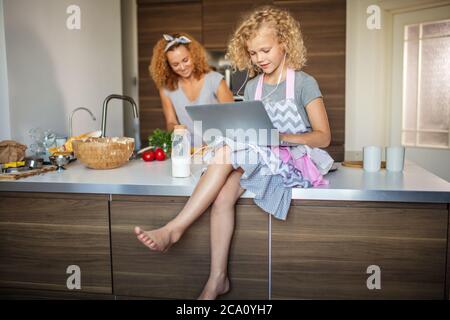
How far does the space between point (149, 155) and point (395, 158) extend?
111 centimetres

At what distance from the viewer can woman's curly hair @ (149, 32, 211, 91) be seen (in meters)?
2.53

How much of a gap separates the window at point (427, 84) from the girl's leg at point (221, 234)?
9.60ft

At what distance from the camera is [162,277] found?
1.63m

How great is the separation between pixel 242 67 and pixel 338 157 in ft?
6.66

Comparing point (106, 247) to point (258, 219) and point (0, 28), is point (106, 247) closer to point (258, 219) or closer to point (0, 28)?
point (258, 219)

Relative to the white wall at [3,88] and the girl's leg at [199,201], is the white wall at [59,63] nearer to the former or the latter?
the white wall at [3,88]

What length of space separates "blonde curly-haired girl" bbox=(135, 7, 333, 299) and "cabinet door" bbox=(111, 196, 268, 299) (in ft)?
0.18

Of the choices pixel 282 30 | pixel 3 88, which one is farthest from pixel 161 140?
pixel 3 88

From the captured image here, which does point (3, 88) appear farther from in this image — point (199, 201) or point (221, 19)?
point (221, 19)

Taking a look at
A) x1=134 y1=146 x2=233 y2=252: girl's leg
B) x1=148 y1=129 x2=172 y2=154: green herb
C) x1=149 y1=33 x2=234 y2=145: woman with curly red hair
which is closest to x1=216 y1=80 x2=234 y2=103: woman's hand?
x1=149 y1=33 x2=234 y2=145: woman with curly red hair

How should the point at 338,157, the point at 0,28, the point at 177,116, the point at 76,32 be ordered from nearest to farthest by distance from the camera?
the point at 0,28 < the point at 177,116 < the point at 76,32 < the point at 338,157

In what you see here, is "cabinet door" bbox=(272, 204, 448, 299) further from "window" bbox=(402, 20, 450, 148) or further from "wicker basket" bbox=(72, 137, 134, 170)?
"window" bbox=(402, 20, 450, 148)

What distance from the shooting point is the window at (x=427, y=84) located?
3.75 m
